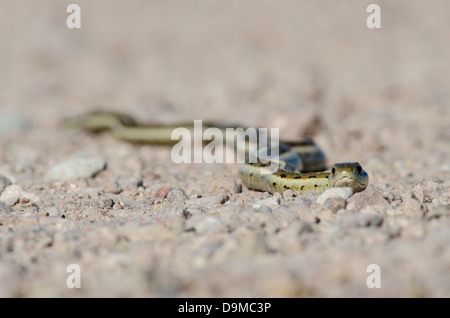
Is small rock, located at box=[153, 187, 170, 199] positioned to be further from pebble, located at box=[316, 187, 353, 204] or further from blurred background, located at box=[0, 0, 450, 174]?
blurred background, located at box=[0, 0, 450, 174]

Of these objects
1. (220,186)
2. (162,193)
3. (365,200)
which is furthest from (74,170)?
(365,200)

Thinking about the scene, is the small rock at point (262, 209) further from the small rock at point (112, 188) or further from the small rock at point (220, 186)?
the small rock at point (112, 188)

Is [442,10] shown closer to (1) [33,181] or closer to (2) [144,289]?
(1) [33,181]

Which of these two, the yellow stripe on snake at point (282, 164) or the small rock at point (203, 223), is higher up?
the yellow stripe on snake at point (282, 164)

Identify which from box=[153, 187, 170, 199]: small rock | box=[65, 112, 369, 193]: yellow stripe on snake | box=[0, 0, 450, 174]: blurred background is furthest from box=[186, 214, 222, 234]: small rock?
box=[0, 0, 450, 174]: blurred background

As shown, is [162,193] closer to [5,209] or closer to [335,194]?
[5,209]

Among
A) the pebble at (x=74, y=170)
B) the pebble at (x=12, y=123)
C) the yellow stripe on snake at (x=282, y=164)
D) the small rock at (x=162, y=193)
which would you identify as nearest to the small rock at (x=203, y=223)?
the small rock at (x=162, y=193)

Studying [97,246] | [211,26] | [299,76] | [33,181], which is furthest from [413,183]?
[211,26]
